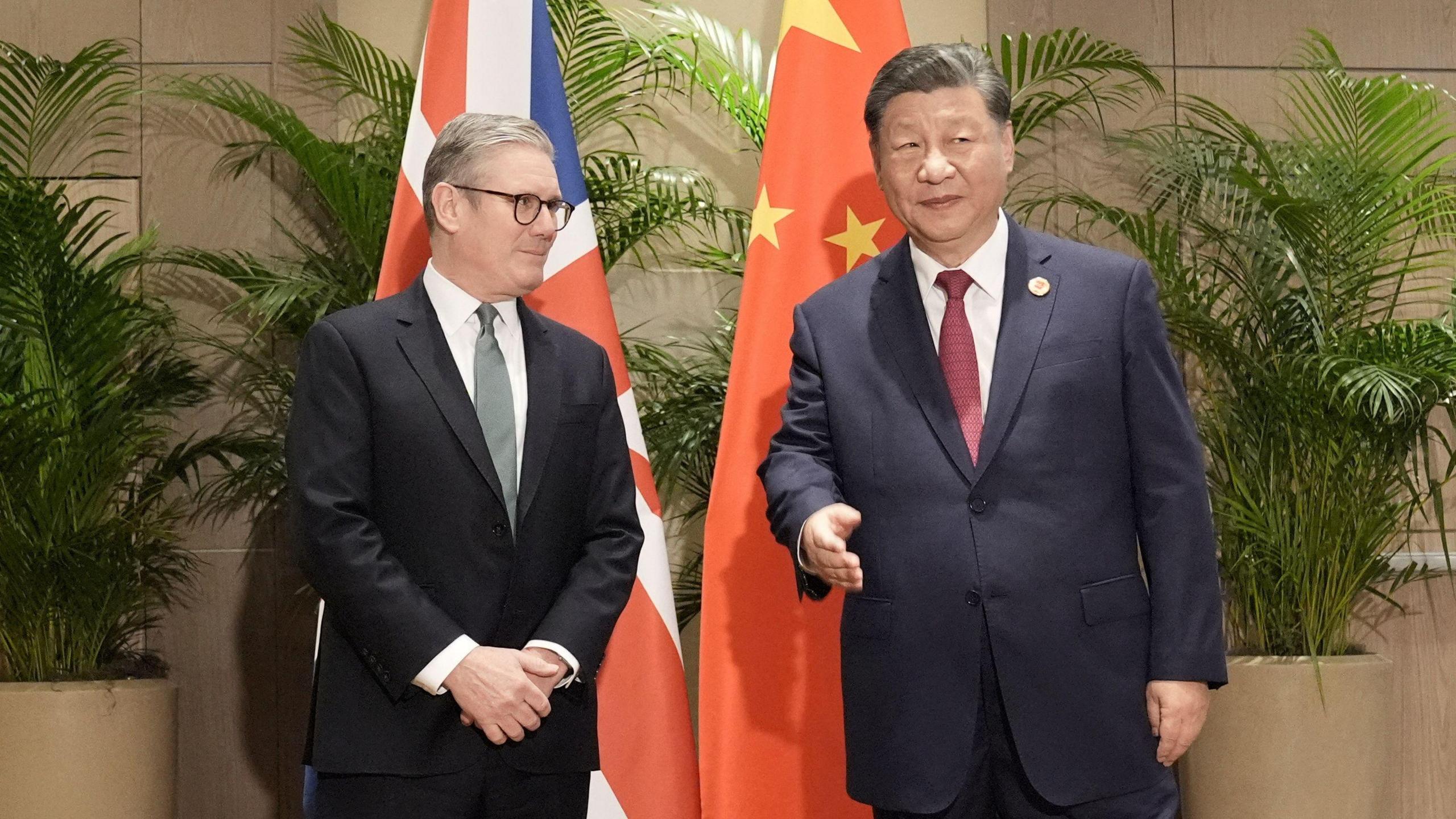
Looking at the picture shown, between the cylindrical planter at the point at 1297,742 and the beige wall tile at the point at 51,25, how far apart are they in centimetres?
395

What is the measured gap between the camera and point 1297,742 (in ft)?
11.7

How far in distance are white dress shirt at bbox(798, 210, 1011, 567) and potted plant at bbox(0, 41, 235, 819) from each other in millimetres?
2351

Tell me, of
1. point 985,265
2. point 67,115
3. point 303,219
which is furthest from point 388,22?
point 985,265

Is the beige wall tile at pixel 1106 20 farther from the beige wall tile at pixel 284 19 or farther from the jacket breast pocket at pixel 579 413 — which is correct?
the jacket breast pocket at pixel 579 413

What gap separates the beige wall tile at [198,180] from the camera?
14.0 ft

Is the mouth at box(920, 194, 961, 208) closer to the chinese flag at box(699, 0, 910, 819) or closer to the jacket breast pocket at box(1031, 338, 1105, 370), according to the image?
the jacket breast pocket at box(1031, 338, 1105, 370)

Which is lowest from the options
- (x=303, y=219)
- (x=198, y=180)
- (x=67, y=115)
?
(x=303, y=219)

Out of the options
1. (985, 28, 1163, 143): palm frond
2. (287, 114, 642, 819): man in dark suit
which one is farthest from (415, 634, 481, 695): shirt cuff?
(985, 28, 1163, 143): palm frond

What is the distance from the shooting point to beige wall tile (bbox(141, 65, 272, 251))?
14.0ft

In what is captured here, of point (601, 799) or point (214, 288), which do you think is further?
point (214, 288)

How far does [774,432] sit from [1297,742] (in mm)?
1658

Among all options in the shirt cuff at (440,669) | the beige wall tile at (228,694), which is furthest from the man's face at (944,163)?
the beige wall tile at (228,694)

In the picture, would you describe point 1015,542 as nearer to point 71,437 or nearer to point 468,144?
point 468,144

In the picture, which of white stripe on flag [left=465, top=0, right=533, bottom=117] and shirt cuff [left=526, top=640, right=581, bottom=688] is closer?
shirt cuff [left=526, top=640, right=581, bottom=688]
